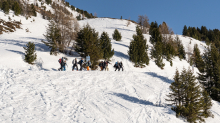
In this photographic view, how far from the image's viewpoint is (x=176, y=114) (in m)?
7.04

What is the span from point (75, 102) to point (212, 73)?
584 inches

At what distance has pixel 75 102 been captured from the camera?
6914 mm

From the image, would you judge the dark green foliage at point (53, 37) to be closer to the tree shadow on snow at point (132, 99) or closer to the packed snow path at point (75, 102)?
the packed snow path at point (75, 102)

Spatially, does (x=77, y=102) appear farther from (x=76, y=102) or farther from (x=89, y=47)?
(x=89, y=47)

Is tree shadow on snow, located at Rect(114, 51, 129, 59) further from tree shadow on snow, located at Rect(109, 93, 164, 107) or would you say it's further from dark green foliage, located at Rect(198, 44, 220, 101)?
tree shadow on snow, located at Rect(109, 93, 164, 107)

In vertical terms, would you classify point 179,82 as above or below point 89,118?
above

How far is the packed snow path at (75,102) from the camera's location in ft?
18.2

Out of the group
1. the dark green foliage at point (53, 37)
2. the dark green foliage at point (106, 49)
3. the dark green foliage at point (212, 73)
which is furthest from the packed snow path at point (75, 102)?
the dark green foliage at point (106, 49)

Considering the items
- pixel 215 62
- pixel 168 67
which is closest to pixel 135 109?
pixel 215 62

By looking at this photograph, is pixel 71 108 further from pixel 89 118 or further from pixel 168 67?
pixel 168 67

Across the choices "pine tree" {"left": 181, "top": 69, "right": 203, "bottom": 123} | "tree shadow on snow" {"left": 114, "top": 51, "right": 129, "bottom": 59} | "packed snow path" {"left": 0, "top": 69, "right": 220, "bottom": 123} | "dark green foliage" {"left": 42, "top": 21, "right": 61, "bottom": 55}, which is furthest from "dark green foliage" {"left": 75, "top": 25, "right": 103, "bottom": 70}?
"pine tree" {"left": 181, "top": 69, "right": 203, "bottom": 123}

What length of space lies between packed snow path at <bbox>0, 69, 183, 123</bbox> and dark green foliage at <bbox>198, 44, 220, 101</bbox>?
731 cm

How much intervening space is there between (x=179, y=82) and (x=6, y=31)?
1601 inches

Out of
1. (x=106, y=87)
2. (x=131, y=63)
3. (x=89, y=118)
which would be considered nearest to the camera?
(x=89, y=118)
